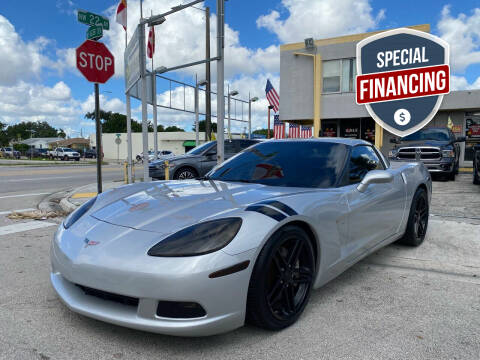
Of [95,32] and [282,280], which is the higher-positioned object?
[95,32]

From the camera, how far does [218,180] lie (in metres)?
3.65

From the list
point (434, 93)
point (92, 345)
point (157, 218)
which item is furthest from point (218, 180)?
point (434, 93)

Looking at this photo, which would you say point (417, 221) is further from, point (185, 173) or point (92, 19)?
point (185, 173)

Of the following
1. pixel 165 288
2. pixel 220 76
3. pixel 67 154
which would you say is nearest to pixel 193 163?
pixel 220 76

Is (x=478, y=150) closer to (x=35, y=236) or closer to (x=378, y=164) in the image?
(x=378, y=164)

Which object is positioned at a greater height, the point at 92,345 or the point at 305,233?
the point at 305,233

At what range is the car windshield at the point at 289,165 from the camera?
332 centimetres

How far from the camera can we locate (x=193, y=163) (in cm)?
1059

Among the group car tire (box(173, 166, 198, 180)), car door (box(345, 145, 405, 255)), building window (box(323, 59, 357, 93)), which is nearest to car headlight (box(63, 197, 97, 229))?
car door (box(345, 145, 405, 255))

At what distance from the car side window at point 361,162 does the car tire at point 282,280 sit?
3.47ft

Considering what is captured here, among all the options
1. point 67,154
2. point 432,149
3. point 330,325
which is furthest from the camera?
point 67,154

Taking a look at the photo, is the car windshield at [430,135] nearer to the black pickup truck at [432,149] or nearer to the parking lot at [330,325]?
the black pickup truck at [432,149]

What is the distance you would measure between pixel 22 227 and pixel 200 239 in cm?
464

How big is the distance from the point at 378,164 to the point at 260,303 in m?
2.52
